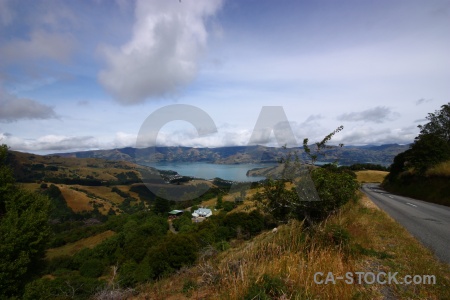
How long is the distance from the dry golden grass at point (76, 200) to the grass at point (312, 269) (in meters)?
132

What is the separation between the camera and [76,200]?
391ft

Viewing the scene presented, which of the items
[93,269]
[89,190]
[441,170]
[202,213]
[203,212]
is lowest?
[93,269]

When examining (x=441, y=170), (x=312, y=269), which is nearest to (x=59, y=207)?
(x=312, y=269)

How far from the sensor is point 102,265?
153 ft

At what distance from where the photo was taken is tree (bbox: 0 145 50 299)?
2150 cm

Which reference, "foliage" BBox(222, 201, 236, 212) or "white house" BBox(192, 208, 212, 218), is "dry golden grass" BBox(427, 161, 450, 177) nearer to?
"foliage" BBox(222, 201, 236, 212)

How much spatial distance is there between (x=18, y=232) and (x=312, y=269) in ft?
96.8

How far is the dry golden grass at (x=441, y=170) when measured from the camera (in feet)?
70.6

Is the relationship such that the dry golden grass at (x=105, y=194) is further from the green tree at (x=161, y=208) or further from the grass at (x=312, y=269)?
the grass at (x=312, y=269)

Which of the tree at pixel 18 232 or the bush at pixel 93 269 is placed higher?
the tree at pixel 18 232

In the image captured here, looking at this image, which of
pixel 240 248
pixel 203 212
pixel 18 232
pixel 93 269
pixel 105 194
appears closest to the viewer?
pixel 240 248

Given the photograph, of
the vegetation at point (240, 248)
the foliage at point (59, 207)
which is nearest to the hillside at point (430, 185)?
the vegetation at point (240, 248)

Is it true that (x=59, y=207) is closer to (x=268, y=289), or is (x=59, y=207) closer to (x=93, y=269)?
(x=93, y=269)

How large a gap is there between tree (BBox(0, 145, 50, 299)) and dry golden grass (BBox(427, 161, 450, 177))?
41.9 m
